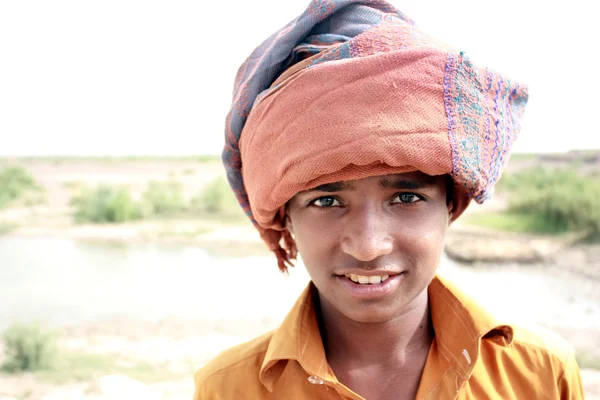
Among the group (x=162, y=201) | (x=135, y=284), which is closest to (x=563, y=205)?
(x=135, y=284)

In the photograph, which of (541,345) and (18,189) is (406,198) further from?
(18,189)

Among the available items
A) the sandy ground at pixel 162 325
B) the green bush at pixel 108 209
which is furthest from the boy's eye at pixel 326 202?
the green bush at pixel 108 209

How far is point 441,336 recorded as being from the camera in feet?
5.70

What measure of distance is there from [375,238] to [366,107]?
0.35m

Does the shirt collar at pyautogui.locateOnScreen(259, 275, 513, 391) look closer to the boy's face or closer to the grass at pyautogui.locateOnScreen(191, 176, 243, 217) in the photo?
the boy's face

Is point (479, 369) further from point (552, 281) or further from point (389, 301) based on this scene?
point (552, 281)

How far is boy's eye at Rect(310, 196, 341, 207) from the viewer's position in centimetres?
159

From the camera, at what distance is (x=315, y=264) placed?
162 centimetres

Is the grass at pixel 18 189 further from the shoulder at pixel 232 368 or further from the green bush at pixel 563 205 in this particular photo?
the shoulder at pixel 232 368

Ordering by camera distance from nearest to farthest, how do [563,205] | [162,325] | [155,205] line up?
[162,325], [563,205], [155,205]

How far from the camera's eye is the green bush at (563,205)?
874cm

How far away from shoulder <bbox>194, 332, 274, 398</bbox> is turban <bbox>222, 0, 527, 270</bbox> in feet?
1.54

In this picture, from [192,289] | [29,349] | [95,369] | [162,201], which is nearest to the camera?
[95,369]

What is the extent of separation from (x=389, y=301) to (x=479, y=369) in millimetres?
353
